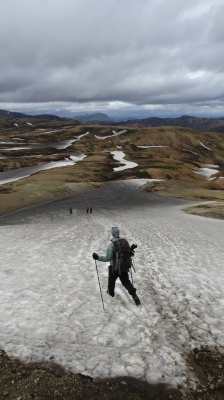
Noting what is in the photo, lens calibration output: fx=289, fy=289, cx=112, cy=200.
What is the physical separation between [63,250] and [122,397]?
14.9 metres

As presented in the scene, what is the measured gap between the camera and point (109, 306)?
12633mm

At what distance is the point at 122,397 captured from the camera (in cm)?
792

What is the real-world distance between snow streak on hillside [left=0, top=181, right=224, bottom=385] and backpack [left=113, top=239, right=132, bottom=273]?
6.30 feet

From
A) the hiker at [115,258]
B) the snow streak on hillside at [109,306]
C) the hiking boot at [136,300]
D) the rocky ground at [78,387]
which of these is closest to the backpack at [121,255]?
the hiker at [115,258]

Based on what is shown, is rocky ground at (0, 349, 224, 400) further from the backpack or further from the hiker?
the backpack

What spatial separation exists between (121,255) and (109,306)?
8.44ft

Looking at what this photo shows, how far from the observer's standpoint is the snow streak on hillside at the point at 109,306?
933cm

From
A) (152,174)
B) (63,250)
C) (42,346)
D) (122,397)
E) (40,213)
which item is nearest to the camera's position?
(122,397)

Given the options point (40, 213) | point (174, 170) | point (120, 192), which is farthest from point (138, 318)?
point (174, 170)

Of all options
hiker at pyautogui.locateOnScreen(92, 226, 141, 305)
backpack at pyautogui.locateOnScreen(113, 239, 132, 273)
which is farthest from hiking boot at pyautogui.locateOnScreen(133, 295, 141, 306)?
backpack at pyautogui.locateOnScreen(113, 239, 132, 273)

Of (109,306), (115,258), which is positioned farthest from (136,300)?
(115,258)

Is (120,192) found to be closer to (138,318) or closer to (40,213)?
(40,213)

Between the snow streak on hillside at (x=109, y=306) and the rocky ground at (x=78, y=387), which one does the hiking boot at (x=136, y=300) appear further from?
the rocky ground at (x=78, y=387)

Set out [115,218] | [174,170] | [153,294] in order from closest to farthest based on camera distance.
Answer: [153,294]
[115,218]
[174,170]
